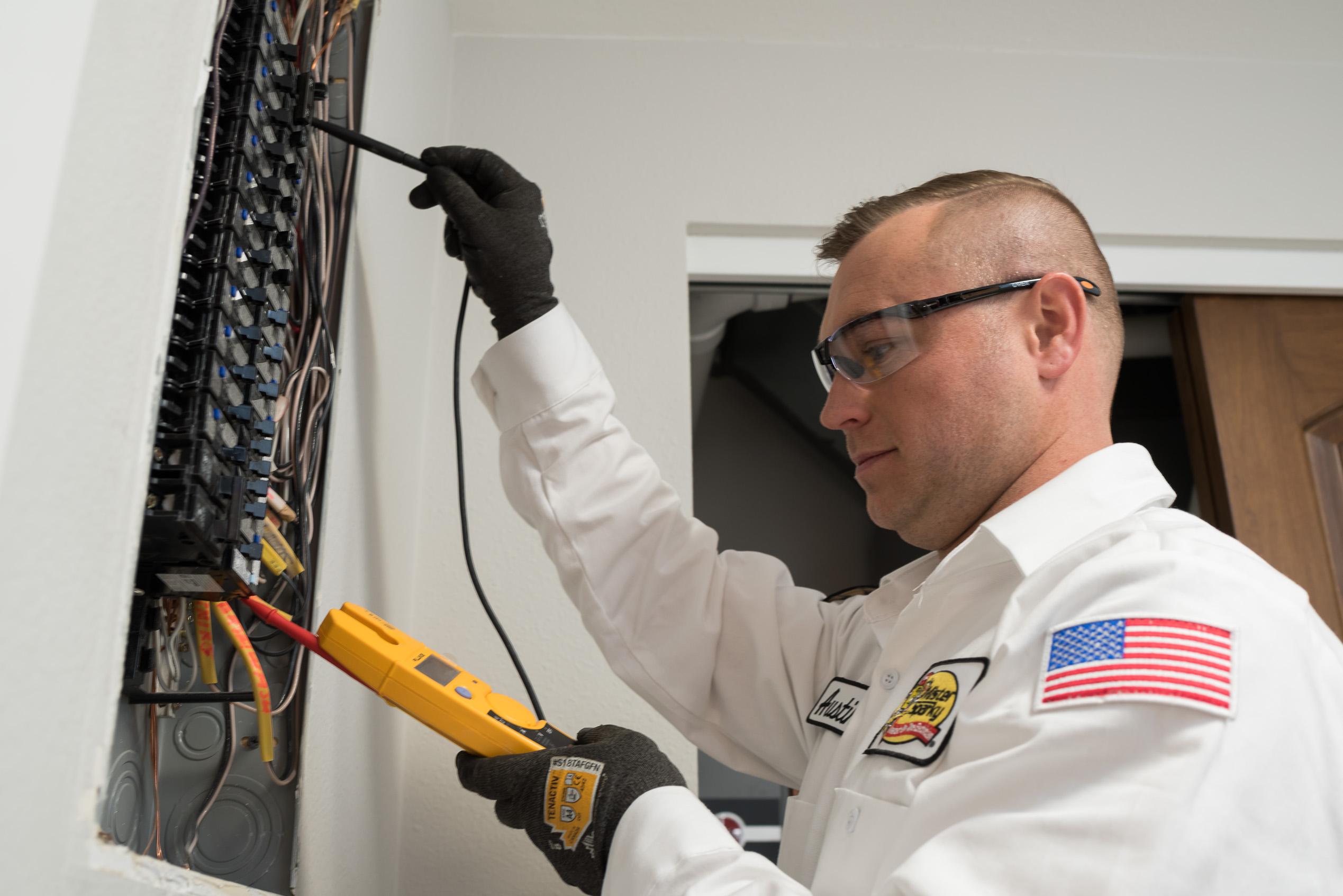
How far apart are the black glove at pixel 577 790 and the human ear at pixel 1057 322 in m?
0.59

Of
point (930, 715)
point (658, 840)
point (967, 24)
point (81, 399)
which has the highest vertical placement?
point (967, 24)

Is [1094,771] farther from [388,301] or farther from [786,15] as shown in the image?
[786,15]

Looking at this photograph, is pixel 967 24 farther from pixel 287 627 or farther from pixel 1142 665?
pixel 287 627

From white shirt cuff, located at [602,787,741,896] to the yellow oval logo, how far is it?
0.17 meters

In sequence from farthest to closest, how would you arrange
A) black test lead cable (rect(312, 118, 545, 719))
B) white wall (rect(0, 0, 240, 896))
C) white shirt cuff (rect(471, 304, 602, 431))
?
white shirt cuff (rect(471, 304, 602, 431)), black test lead cable (rect(312, 118, 545, 719)), white wall (rect(0, 0, 240, 896))

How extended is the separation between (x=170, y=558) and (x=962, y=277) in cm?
83

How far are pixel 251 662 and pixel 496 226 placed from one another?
0.55m

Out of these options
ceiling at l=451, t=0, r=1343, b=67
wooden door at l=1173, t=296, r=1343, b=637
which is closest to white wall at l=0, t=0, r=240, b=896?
ceiling at l=451, t=0, r=1343, b=67

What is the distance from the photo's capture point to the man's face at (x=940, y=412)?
1073mm

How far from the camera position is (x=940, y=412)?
1.08 metres

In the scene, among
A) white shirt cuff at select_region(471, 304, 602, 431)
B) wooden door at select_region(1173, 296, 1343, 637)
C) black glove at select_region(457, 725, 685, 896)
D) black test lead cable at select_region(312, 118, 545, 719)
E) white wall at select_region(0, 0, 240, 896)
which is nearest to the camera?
white wall at select_region(0, 0, 240, 896)

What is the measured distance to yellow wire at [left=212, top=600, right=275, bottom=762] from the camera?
826mm

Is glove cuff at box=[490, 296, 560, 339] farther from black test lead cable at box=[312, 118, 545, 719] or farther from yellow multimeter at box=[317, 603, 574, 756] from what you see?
yellow multimeter at box=[317, 603, 574, 756]

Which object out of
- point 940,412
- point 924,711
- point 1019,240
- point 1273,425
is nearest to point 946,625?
point 924,711
